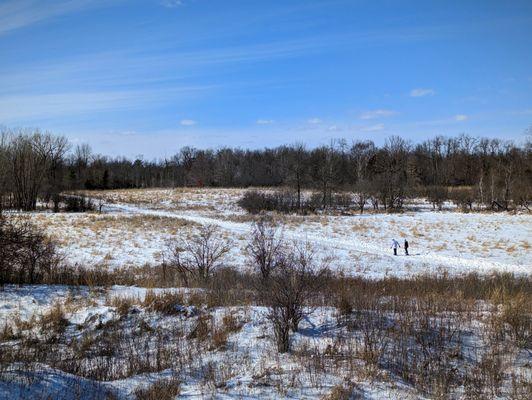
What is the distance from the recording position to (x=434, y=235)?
3089 cm

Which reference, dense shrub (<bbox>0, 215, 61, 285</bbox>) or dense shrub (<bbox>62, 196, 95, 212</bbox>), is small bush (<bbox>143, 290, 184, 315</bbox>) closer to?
dense shrub (<bbox>0, 215, 61, 285</bbox>)

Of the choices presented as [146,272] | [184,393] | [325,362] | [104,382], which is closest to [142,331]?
[104,382]

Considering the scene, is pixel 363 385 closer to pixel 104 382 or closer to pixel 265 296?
pixel 265 296

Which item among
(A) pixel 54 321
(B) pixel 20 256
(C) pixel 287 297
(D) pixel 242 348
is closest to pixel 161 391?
(D) pixel 242 348

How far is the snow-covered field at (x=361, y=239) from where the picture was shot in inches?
827

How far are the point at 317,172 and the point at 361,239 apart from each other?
69.6 ft

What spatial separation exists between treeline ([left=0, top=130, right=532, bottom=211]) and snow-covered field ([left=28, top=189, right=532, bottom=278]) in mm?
5948

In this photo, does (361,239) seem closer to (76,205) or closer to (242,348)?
(242,348)

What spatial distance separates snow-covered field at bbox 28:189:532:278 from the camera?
2100cm

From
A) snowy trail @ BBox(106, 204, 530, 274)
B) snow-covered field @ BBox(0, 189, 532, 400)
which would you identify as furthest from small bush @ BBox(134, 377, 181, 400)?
Answer: snowy trail @ BBox(106, 204, 530, 274)

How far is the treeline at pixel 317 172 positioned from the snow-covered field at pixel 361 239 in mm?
5948

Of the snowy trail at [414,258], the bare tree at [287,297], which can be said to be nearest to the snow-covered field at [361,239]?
the snowy trail at [414,258]

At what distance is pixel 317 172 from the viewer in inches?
1970

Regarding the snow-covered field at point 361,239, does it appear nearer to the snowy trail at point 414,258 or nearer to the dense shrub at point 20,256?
the snowy trail at point 414,258
